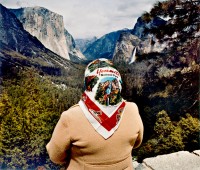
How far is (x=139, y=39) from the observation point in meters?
4.82

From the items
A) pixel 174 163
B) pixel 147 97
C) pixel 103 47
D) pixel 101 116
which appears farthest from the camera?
pixel 147 97

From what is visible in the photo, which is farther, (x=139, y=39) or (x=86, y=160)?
(x=139, y=39)

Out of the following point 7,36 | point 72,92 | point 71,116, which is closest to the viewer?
point 71,116

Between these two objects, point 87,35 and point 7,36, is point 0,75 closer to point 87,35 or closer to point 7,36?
point 7,36

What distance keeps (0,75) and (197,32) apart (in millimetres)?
2547

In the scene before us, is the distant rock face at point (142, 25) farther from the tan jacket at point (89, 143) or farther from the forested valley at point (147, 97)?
the tan jacket at point (89, 143)

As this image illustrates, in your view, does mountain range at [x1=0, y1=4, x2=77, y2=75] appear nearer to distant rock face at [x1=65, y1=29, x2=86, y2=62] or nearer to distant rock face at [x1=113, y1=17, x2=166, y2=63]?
distant rock face at [x1=65, y1=29, x2=86, y2=62]

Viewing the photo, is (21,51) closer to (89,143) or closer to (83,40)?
(83,40)

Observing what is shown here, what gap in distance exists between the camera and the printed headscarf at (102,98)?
1151 millimetres

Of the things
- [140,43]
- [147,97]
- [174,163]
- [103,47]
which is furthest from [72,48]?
[174,163]

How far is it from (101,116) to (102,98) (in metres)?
0.06

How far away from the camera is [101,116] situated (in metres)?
1.16

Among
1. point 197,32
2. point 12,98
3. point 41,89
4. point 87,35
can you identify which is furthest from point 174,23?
point 12,98

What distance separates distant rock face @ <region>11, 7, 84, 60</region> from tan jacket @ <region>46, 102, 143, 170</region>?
3329 millimetres
